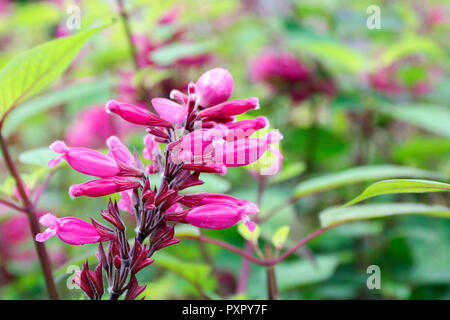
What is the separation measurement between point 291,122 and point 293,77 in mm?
263

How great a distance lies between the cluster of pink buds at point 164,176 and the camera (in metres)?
0.49

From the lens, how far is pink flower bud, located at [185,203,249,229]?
51cm

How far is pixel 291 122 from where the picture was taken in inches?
68.9

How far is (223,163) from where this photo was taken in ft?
1.69

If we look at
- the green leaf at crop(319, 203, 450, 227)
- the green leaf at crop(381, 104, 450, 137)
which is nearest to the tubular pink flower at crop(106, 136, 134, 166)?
the green leaf at crop(319, 203, 450, 227)

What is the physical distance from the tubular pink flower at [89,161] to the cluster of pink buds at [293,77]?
109 centimetres

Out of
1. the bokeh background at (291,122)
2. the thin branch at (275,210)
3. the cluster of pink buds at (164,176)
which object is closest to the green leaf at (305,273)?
the bokeh background at (291,122)

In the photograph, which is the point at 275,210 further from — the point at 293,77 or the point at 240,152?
the point at 293,77

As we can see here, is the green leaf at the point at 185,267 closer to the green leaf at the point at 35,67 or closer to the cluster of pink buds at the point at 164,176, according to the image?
the cluster of pink buds at the point at 164,176

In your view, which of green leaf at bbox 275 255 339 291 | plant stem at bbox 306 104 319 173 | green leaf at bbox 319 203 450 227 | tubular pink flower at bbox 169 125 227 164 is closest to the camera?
tubular pink flower at bbox 169 125 227 164

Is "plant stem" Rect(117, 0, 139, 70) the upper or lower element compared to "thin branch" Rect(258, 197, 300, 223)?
upper

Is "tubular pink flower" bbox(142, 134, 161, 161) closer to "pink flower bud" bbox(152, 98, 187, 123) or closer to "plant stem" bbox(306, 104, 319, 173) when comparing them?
"pink flower bud" bbox(152, 98, 187, 123)

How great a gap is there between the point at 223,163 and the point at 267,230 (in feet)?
1.59
